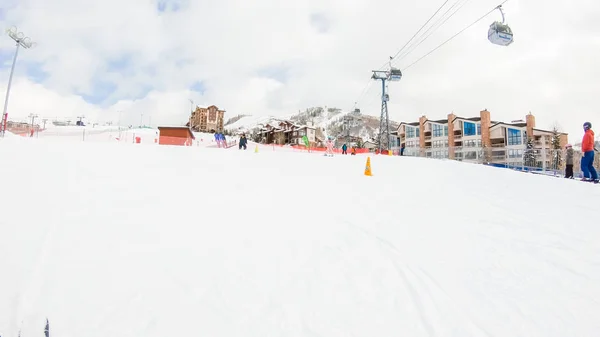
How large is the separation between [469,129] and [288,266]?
54.0 m

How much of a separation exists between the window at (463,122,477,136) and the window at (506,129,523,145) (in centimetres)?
491

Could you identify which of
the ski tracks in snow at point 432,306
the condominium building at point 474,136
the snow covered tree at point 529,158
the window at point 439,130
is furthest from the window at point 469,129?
the ski tracks in snow at point 432,306

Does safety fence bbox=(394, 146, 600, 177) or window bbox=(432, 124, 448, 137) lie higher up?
window bbox=(432, 124, 448, 137)

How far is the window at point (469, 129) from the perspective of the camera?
156 ft

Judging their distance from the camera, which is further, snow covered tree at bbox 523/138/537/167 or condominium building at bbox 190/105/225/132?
condominium building at bbox 190/105/225/132

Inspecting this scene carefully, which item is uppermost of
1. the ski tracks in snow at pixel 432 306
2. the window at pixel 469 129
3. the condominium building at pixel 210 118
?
the condominium building at pixel 210 118

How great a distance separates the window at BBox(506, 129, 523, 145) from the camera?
42875 millimetres

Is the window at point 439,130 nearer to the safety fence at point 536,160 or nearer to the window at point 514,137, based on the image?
the window at point 514,137

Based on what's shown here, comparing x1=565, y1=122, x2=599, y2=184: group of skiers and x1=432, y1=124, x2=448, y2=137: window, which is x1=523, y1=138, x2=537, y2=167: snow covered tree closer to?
x1=565, y1=122, x2=599, y2=184: group of skiers

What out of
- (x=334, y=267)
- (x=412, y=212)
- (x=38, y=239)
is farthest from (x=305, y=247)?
(x=38, y=239)

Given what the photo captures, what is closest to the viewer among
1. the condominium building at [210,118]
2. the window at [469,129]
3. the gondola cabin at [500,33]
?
the gondola cabin at [500,33]

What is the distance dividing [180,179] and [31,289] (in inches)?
184

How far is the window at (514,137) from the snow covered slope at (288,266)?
1819 inches

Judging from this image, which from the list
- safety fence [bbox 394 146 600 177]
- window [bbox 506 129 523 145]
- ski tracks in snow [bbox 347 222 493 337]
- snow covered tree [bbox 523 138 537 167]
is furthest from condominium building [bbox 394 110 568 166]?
ski tracks in snow [bbox 347 222 493 337]
